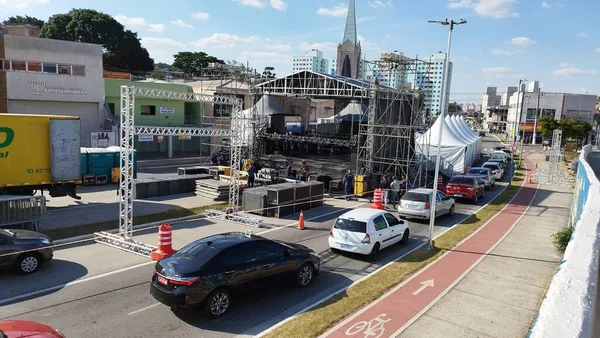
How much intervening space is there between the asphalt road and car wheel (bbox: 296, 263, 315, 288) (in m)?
0.19

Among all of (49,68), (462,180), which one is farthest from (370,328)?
(49,68)

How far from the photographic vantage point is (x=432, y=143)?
35219 millimetres

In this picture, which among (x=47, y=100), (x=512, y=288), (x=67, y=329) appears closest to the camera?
(x=67, y=329)

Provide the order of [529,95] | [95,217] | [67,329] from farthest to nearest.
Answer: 1. [529,95]
2. [95,217]
3. [67,329]

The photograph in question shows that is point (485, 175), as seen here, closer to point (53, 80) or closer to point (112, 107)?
point (112, 107)

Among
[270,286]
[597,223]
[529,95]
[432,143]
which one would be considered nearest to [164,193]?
[270,286]

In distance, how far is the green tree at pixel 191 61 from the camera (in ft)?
325

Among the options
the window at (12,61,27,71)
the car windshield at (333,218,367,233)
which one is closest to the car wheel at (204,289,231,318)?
the car windshield at (333,218,367,233)

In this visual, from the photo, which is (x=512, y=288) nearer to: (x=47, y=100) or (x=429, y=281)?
(x=429, y=281)

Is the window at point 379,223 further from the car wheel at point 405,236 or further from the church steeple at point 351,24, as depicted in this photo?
the church steeple at point 351,24

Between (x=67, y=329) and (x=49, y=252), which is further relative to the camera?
(x=49, y=252)

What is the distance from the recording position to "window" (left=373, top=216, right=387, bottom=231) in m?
13.3

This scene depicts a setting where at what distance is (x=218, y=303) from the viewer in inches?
346

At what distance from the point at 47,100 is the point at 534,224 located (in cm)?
3260
